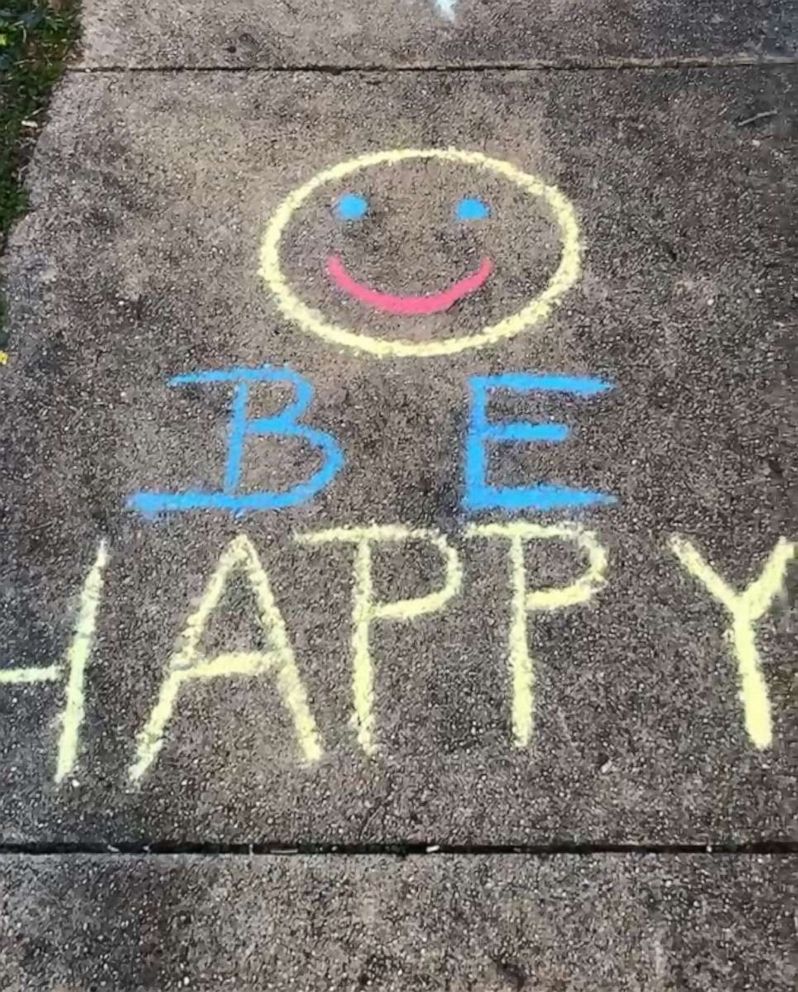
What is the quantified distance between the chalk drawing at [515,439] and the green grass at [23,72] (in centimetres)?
142

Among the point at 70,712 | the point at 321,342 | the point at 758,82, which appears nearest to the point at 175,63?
the point at 321,342

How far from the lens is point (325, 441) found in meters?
2.81

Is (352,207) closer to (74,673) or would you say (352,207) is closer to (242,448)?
(242,448)

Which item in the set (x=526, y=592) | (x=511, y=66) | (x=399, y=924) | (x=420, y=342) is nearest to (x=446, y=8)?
(x=511, y=66)

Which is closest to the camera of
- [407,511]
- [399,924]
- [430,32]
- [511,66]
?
[399,924]

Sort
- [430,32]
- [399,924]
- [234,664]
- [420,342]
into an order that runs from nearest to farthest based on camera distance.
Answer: [399,924] → [234,664] → [420,342] → [430,32]

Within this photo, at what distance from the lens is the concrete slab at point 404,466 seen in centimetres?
235

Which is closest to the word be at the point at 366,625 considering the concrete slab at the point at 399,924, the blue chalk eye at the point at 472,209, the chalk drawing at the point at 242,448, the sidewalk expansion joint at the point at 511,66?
the chalk drawing at the point at 242,448

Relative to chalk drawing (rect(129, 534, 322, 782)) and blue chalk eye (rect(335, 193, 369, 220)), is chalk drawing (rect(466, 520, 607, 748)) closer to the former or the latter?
chalk drawing (rect(129, 534, 322, 782))

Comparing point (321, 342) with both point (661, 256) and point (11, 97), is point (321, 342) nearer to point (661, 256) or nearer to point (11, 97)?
point (661, 256)

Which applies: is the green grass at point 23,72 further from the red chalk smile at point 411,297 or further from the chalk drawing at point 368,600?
the chalk drawing at point 368,600

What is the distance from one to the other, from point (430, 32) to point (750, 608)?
2173 millimetres

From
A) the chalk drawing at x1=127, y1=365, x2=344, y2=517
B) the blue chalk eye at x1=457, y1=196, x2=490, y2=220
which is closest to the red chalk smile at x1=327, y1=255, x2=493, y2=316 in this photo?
the blue chalk eye at x1=457, y1=196, x2=490, y2=220

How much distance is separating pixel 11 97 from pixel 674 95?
6.46 ft
